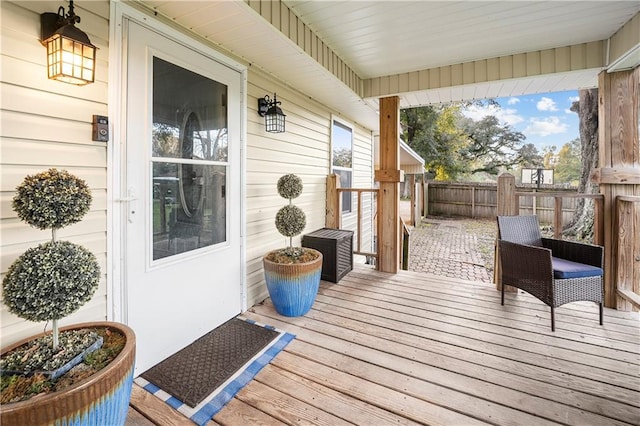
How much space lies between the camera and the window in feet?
16.1

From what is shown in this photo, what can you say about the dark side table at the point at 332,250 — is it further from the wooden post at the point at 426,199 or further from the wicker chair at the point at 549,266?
the wooden post at the point at 426,199

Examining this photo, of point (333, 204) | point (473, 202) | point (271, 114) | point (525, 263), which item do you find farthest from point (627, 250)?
point (473, 202)

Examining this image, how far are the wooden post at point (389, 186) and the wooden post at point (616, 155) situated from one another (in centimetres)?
208

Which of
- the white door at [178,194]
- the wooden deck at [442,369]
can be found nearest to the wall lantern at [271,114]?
the white door at [178,194]

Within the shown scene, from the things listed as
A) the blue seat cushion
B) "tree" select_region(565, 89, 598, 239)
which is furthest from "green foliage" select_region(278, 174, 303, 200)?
"tree" select_region(565, 89, 598, 239)

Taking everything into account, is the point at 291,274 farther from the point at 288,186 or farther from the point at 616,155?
the point at 616,155

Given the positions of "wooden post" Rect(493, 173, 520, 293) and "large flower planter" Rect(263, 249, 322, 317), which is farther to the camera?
"wooden post" Rect(493, 173, 520, 293)

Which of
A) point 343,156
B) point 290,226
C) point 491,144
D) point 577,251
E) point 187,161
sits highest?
point 491,144

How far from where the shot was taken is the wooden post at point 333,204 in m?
4.44

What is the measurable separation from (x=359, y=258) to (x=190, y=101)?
4909mm

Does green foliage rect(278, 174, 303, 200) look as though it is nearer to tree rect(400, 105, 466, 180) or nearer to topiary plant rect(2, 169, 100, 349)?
topiary plant rect(2, 169, 100, 349)

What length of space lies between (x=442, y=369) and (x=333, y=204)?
284 cm

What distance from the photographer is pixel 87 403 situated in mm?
1097

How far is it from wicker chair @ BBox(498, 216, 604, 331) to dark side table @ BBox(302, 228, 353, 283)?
179cm
